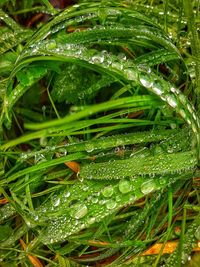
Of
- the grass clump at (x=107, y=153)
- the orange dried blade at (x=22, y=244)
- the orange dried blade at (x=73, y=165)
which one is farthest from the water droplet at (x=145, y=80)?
Answer: the orange dried blade at (x=22, y=244)

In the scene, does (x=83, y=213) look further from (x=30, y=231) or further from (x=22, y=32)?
(x=22, y=32)

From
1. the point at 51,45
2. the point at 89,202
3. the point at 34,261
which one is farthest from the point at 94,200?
the point at 51,45

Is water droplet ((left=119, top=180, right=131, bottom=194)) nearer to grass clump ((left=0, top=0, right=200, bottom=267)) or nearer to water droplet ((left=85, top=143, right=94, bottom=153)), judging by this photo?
grass clump ((left=0, top=0, right=200, bottom=267))

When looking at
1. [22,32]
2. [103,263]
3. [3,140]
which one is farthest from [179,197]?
[22,32]

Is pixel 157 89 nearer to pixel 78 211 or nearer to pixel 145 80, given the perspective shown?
pixel 145 80

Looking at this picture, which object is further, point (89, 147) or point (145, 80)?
point (89, 147)

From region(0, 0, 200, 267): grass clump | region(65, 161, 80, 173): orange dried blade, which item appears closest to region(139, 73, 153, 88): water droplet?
region(0, 0, 200, 267): grass clump

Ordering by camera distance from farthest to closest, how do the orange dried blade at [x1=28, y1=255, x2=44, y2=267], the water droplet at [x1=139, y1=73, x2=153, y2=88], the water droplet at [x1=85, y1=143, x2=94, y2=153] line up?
the orange dried blade at [x1=28, y1=255, x2=44, y2=267] → the water droplet at [x1=85, y1=143, x2=94, y2=153] → the water droplet at [x1=139, y1=73, x2=153, y2=88]
